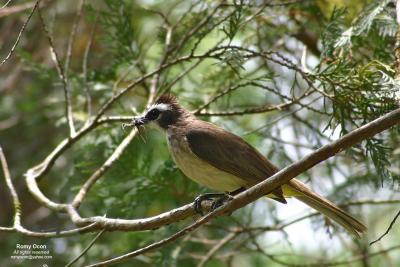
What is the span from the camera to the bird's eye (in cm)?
534

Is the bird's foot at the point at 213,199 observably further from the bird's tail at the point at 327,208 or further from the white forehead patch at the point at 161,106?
the white forehead patch at the point at 161,106

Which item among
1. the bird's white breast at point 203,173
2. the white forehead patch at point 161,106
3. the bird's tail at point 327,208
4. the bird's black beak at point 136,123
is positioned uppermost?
the white forehead patch at point 161,106

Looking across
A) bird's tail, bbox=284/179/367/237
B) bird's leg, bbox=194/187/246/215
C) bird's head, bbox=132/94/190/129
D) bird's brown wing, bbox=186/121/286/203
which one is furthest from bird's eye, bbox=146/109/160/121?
bird's tail, bbox=284/179/367/237

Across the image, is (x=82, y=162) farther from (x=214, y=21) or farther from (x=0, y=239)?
(x=0, y=239)

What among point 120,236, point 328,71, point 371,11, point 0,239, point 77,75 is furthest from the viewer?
point 0,239

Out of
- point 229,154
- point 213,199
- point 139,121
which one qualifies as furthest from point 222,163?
point 139,121

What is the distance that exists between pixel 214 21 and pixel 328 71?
141cm

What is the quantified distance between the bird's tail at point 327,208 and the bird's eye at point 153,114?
1.30 meters

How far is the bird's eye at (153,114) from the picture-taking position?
5336 mm

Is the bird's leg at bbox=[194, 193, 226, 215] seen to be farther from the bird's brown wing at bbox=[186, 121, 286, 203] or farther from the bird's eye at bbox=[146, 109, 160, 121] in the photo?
the bird's eye at bbox=[146, 109, 160, 121]

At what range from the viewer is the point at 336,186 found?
19.2 ft

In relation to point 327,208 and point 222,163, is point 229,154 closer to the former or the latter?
point 222,163

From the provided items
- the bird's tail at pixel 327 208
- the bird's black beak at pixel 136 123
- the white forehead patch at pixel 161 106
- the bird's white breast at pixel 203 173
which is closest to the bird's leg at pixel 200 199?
the bird's white breast at pixel 203 173

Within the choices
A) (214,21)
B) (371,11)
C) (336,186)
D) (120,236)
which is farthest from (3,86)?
(371,11)
